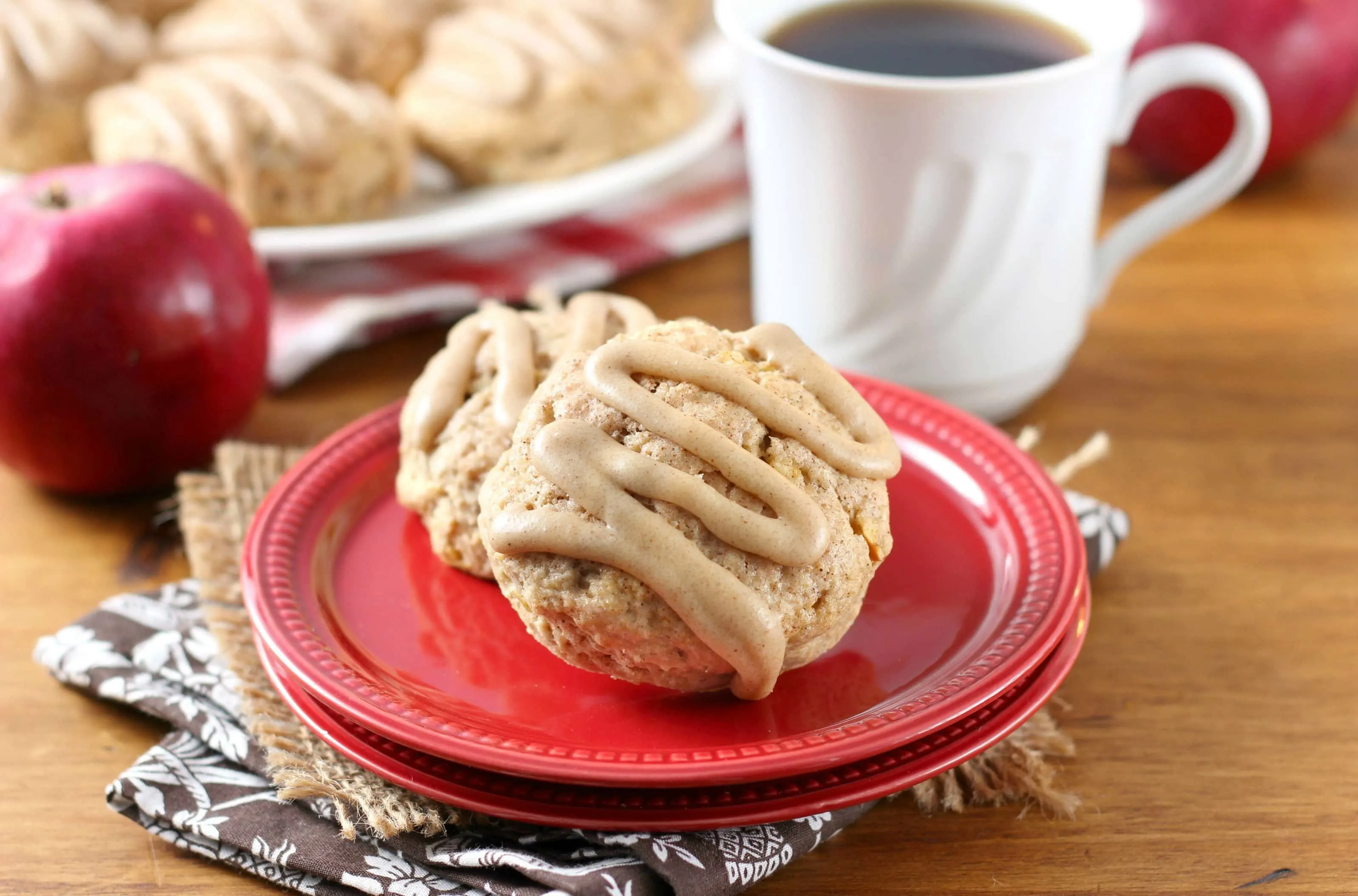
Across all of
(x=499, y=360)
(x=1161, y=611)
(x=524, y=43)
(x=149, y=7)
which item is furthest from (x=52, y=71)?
(x=1161, y=611)

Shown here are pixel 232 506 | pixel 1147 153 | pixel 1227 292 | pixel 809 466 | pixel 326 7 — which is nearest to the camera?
pixel 809 466

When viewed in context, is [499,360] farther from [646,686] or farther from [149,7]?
[149,7]

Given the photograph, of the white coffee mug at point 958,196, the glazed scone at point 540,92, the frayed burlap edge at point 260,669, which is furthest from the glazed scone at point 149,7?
the white coffee mug at point 958,196

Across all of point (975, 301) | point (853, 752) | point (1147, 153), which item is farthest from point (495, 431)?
point (1147, 153)

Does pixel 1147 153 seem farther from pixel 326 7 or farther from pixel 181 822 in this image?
pixel 181 822

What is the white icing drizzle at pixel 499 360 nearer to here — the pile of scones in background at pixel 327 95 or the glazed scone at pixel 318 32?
the pile of scones in background at pixel 327 95

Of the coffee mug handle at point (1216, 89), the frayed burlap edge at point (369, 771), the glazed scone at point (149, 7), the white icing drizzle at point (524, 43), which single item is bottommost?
the frayed burlap edge at point (369, 771)
